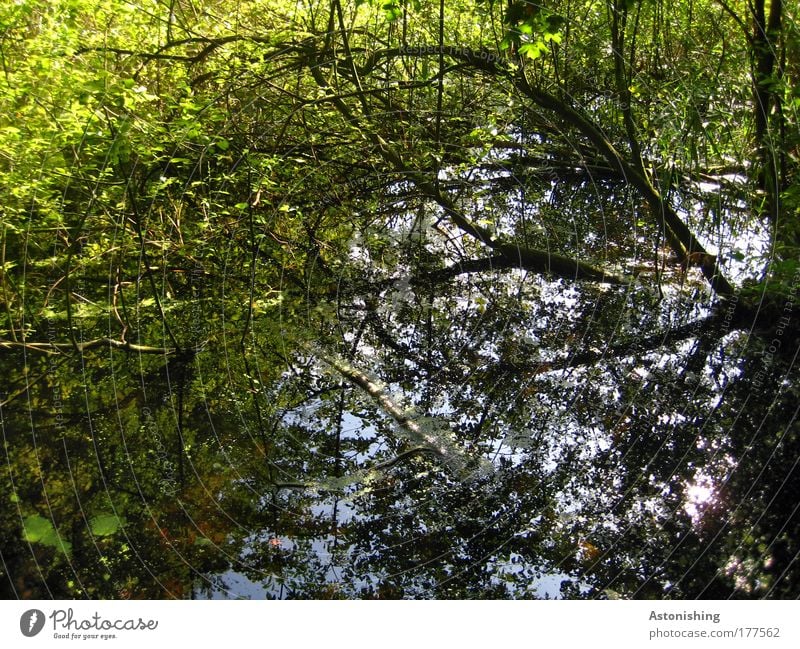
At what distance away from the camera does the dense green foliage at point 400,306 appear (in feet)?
7.67

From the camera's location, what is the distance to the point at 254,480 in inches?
102

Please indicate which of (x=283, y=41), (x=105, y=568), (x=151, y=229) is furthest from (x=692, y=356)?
(x=283, y=41)

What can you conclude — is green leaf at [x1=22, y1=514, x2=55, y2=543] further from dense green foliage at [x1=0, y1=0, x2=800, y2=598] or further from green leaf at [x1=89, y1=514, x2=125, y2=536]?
green leaf at [x1=89, y1=514, x2=125, y2=536]

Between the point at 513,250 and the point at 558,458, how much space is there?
61.7 inches
